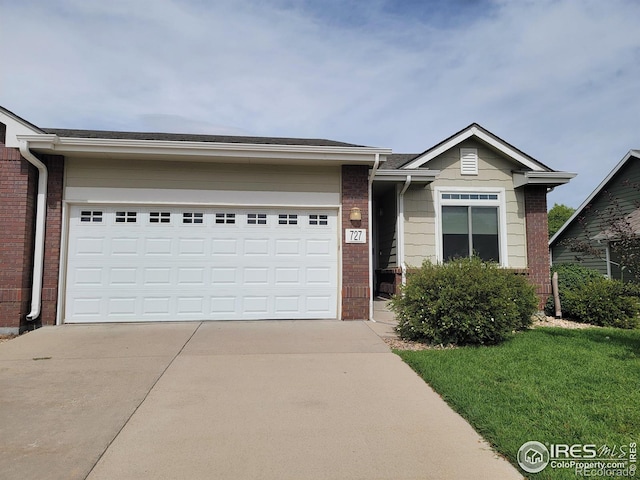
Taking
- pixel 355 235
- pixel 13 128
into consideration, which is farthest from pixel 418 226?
pixel 13 128

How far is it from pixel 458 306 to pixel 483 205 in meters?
5.16

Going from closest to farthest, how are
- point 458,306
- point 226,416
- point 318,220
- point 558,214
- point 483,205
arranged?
point 226,416 → point 458,306 → point 318,220 → point 483,205 → point 558,214

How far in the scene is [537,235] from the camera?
10523 millimetres

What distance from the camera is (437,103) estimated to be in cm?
1273

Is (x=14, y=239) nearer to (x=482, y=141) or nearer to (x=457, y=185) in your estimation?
(x=457, y=185)

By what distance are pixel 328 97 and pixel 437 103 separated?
11.0 feet

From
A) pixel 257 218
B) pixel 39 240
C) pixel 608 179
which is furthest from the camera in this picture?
pixel 608 179

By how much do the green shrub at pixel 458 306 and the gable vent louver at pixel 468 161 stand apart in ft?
14.3

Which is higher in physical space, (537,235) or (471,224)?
(471,224)

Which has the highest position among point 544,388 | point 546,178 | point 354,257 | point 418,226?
point 546,178

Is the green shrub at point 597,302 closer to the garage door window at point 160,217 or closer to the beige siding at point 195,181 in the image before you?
the beige siding at point 195,181

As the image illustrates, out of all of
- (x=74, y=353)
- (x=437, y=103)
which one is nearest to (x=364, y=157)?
(x=437, y=103)

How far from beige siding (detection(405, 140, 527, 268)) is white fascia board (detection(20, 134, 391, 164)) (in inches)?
88.5

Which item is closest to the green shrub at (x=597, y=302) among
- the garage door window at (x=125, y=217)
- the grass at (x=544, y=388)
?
the grass at (x=544, y=388)
